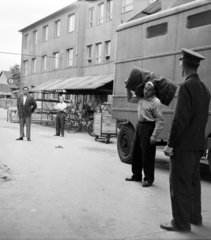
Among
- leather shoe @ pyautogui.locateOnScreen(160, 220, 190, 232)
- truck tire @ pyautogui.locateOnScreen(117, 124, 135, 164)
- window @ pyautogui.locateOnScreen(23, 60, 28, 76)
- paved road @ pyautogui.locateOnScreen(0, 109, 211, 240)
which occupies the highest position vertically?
window @ pyautogui.locateOnScreen(23, 60, 28, 76)

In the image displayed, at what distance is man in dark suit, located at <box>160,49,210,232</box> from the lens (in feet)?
12.3

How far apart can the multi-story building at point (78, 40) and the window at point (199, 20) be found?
13939mm

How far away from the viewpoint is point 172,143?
12.6 feet

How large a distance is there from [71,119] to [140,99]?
38.9 ft

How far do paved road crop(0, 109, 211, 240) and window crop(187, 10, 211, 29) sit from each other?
3.03 m

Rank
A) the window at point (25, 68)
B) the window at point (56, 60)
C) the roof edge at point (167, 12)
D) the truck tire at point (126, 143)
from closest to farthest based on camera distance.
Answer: the roof edge at point (167, 12)
the truck tire at point (126, 143)
the window at point (56, 60)
the window at point (25, 68)

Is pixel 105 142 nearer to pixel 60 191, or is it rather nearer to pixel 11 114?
pixel 60 191

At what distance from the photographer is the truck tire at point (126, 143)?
8141 millimetres

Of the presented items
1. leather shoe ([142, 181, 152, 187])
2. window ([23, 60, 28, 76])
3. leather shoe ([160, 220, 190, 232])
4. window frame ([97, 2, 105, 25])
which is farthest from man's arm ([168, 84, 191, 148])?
window ([23, 60, 28, 76])

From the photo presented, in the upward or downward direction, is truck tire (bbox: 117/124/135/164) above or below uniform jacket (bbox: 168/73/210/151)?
below

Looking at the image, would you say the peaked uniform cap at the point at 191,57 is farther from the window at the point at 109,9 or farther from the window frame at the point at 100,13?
the window frame at the point at 100,13

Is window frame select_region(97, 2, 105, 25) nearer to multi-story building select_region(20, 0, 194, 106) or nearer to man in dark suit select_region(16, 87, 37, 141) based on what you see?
multi-story building select_region(20, 0, 194, 106)

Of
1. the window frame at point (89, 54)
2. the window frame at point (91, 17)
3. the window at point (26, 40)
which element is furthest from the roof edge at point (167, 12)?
the window at point (26, 40)

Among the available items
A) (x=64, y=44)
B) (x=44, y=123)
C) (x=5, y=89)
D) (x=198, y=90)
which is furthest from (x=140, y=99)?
(x=5, y=89)
